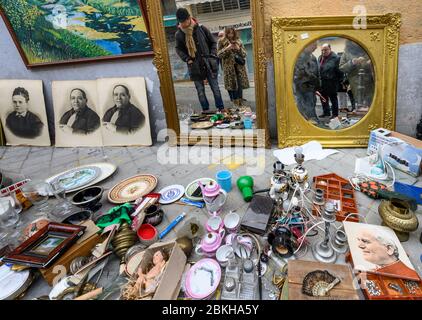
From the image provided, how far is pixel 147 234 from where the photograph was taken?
54.4 inches

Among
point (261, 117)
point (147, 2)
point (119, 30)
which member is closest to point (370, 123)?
point (261, 117)

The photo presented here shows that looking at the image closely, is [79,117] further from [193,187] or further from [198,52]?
[193,187]

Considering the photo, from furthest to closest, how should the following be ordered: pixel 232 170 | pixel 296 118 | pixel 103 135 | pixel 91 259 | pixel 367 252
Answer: pixel 103 135 → pixel 296 118 → pixel 232 170 → pixel 91 259 → pixel 367 252

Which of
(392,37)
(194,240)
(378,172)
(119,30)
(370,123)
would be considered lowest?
(194,240)

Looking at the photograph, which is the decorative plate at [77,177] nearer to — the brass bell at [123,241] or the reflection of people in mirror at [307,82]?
the brass bell at [123,241]

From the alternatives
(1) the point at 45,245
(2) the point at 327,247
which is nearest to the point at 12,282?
(1) the point at 45,245

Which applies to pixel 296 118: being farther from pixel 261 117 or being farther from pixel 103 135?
pixel 103 135

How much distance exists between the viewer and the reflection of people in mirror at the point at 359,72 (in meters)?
1.95

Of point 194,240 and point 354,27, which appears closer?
point 194,240

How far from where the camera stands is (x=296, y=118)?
2.20 m

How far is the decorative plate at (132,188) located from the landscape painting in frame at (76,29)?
1.32 m

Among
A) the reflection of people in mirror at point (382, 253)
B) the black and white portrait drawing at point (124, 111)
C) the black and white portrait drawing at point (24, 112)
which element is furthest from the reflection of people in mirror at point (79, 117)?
the reflection of people in mirror at point (382, 253)

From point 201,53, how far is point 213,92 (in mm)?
357

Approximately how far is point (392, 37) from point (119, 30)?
2.41 metres
